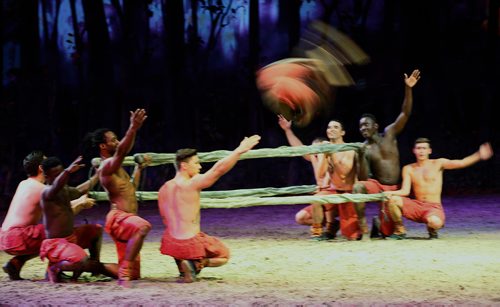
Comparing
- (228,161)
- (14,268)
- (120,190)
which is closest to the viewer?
(228,161)

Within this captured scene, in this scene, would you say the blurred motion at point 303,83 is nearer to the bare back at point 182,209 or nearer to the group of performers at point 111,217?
the group of performers at point 111,217

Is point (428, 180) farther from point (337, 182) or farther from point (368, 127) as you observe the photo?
point (337, 182)

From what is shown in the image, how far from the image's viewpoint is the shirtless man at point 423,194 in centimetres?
902

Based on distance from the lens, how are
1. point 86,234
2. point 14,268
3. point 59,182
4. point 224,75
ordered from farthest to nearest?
point 224,75
point 86,234
point 14,268
point 59,182

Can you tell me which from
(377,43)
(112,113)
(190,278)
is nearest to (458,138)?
(377,43)

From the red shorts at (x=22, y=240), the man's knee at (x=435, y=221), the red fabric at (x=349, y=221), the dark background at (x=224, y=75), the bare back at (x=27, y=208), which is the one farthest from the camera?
the dark background at (x=224, y=75)

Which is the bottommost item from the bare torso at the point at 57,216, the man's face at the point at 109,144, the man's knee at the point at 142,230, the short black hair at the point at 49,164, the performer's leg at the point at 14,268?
the performer's leg at the point at 14,268

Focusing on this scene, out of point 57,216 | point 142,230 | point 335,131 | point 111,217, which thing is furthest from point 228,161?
point 335,131

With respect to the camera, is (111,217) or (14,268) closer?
(111,217)

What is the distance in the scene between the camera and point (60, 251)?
21.7ft

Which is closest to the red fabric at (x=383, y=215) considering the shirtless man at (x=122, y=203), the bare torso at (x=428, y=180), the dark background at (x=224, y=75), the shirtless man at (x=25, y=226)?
the bare torso at (x=428, y=180)

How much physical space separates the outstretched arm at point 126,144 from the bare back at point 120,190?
0.11m

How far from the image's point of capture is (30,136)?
19.2 metres

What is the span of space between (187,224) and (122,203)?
0.69m
